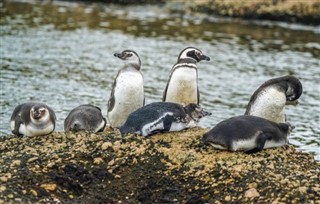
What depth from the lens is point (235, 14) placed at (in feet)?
128

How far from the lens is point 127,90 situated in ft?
43.8

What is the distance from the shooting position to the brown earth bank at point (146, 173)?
9882mm

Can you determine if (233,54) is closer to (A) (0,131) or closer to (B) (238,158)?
(A) (0,131)

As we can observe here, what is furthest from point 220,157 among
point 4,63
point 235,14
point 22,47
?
point 235,14

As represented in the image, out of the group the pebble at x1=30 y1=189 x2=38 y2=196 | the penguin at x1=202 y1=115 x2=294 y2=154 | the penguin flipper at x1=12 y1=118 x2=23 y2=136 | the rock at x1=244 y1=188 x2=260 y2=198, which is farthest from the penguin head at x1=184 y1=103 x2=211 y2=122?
the pebble at x1=30 y1=189 x2=38 y2=196

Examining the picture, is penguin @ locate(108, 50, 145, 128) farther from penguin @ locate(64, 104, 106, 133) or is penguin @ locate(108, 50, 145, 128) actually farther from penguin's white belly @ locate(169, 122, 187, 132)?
penguin's white belly @ locate(169, 122, 187, 132)

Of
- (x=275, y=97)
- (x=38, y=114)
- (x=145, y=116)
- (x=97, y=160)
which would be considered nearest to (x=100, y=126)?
(x=145, y=116)

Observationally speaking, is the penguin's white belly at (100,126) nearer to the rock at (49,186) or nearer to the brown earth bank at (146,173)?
the brown earth bank at (146,173)

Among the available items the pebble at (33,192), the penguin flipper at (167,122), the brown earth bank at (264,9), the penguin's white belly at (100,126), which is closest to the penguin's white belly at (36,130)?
the penguin's white belly at (100,126)

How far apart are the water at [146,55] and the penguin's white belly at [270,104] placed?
94.2 inches

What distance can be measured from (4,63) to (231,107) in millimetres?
8271

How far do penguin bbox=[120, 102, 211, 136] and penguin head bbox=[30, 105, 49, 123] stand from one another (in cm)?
120

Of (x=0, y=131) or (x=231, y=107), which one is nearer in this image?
(x=0, y=131)

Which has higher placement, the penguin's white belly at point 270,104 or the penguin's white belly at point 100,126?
the penguin's white belly at point 270,104
